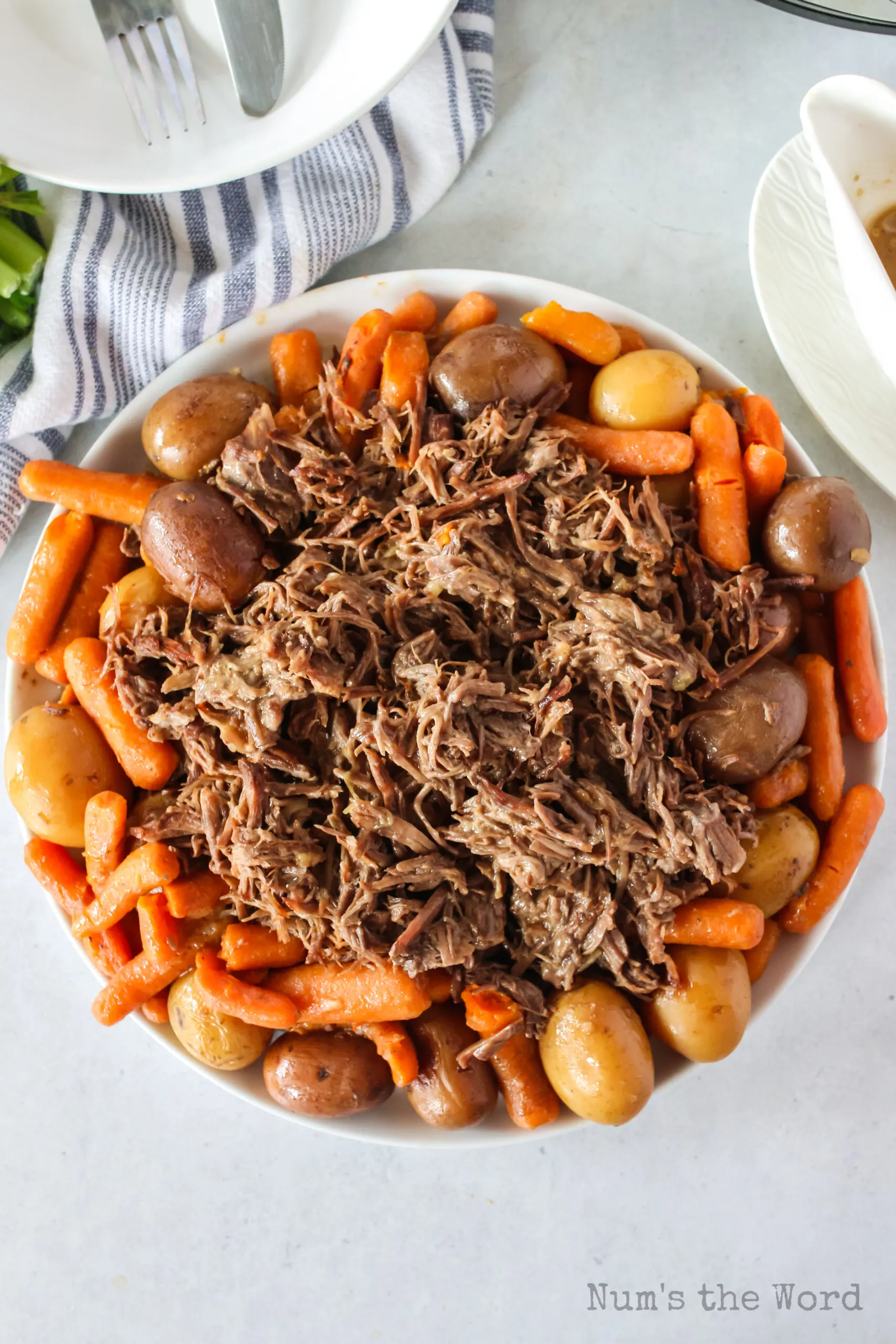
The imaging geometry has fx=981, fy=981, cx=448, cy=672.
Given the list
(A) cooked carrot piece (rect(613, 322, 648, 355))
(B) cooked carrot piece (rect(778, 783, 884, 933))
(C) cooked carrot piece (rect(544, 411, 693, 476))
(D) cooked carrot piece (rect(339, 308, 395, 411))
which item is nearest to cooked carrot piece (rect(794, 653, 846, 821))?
(B) cooked carrot piece (rect(778, 783, 884, 933))

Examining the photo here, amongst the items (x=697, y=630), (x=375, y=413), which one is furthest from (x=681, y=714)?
(x=375, y=413)

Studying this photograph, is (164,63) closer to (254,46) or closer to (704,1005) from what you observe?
(254,46)

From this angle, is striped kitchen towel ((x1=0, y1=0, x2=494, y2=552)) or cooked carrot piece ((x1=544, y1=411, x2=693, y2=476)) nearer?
cooked carrot piece ((x1=544, y1=411, x2=693, y2=476))

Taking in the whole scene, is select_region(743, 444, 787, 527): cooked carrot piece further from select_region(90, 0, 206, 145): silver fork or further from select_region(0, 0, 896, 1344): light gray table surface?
select_region(90, 0, 206, 145): silver fork

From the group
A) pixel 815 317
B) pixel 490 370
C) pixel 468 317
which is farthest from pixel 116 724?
pixel 815 317

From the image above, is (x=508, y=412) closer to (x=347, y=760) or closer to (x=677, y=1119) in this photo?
(x=347, y=760)
